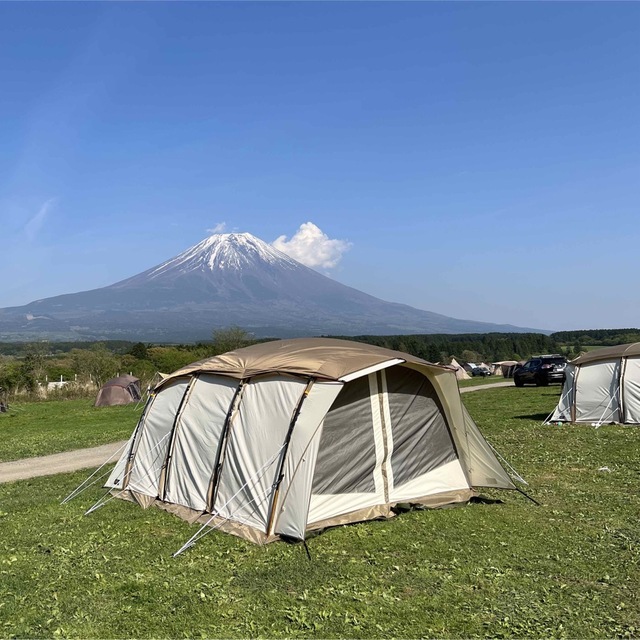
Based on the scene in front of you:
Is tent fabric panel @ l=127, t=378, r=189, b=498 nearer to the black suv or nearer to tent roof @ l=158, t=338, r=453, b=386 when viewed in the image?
tent roof @ l=158, t=338, r=453, b=386

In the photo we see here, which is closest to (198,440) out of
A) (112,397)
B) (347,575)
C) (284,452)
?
(284,452)

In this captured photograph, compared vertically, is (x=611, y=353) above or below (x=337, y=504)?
above

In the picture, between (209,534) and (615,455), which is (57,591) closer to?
(209,534)

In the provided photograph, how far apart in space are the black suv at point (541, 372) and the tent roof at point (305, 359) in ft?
80.0

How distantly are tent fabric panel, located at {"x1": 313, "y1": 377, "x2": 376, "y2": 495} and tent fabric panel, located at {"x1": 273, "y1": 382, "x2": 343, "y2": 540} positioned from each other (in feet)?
1.31

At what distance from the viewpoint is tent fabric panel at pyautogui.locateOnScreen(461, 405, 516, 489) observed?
363 inches

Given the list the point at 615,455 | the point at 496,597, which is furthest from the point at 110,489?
the point at 615,455

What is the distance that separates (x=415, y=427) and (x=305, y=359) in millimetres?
1917

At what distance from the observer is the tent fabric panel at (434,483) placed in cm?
853

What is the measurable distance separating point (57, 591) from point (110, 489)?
420 cm

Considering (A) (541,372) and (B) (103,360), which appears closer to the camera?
(A) (541,372)

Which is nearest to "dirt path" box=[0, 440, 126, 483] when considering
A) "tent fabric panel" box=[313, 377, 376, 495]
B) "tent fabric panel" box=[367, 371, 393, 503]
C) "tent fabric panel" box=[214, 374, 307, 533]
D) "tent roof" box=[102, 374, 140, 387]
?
"tent fabric panel" box=[214, 374, 307, 533]

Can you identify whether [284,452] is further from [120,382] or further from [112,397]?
[120,382]

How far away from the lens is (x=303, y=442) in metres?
7.45
